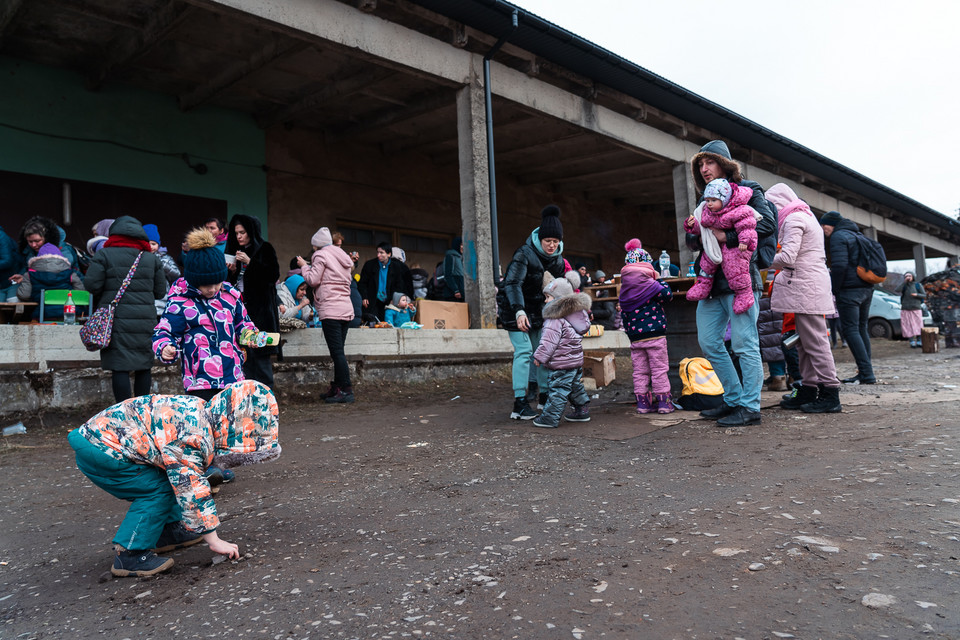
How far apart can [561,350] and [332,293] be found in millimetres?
2838

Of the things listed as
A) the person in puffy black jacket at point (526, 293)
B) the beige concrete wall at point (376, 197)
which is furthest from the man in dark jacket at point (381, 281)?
the person in puffy black jacket at point (526, 293)

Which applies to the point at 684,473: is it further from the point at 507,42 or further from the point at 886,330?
the point at 886,330

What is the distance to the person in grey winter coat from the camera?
16.2 feet

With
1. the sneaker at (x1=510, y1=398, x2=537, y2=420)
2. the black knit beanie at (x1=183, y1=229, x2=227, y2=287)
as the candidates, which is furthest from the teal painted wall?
the sneaker at (x1=510, y1=398, x2=537, y2=420)

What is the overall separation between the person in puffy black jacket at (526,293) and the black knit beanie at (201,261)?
2.58 m

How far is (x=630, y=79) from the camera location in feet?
39.5

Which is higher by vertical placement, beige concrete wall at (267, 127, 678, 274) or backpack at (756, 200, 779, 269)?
beige concrete wall at (267, 127, 678, 274)

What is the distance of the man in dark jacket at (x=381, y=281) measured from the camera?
946 centimetres

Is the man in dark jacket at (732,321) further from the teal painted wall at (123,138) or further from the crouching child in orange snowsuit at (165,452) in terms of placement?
the teal painted wall at (123,138)

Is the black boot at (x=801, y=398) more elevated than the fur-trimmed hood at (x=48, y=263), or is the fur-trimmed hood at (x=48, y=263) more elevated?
the fur-trimmed hood at (x=48, y=263)

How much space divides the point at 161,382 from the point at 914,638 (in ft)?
21.3

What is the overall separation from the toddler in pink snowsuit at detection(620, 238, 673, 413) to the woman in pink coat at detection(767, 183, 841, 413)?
93 centimetres

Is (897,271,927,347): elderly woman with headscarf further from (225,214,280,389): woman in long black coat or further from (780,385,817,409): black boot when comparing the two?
(225,214,280,389): woman in long black coat

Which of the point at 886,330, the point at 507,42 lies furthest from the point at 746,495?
the point at 886,330
